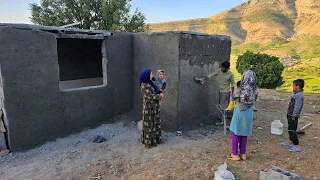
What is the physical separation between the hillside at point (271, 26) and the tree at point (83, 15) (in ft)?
74.3

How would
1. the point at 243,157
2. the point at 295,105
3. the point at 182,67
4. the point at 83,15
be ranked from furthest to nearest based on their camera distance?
the point at 83,15, the point at 182,67, the point at 295,105, the point at 243,157

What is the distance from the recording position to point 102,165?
412 cm

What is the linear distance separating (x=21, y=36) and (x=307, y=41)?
47989 mm

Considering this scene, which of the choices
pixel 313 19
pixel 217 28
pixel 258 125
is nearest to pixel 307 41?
pixel 313 19

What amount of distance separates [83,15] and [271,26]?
2020 inches

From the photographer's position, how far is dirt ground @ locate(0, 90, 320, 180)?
382 cm

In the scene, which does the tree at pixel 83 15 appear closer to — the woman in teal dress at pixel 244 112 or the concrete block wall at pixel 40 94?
the concrete block wall at pixel 40 94

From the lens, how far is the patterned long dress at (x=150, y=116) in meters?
4.57

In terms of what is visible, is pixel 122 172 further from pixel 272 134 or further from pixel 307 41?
pixel 307 41

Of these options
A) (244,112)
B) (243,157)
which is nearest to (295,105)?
(244,112)

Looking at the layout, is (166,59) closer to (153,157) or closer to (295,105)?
(153,157)

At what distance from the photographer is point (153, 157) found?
4363 millimetres

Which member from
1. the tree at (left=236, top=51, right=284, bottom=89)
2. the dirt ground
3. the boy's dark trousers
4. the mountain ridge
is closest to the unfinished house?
the dirt ground

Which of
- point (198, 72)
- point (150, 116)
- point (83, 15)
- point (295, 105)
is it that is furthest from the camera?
point (83, 15)
